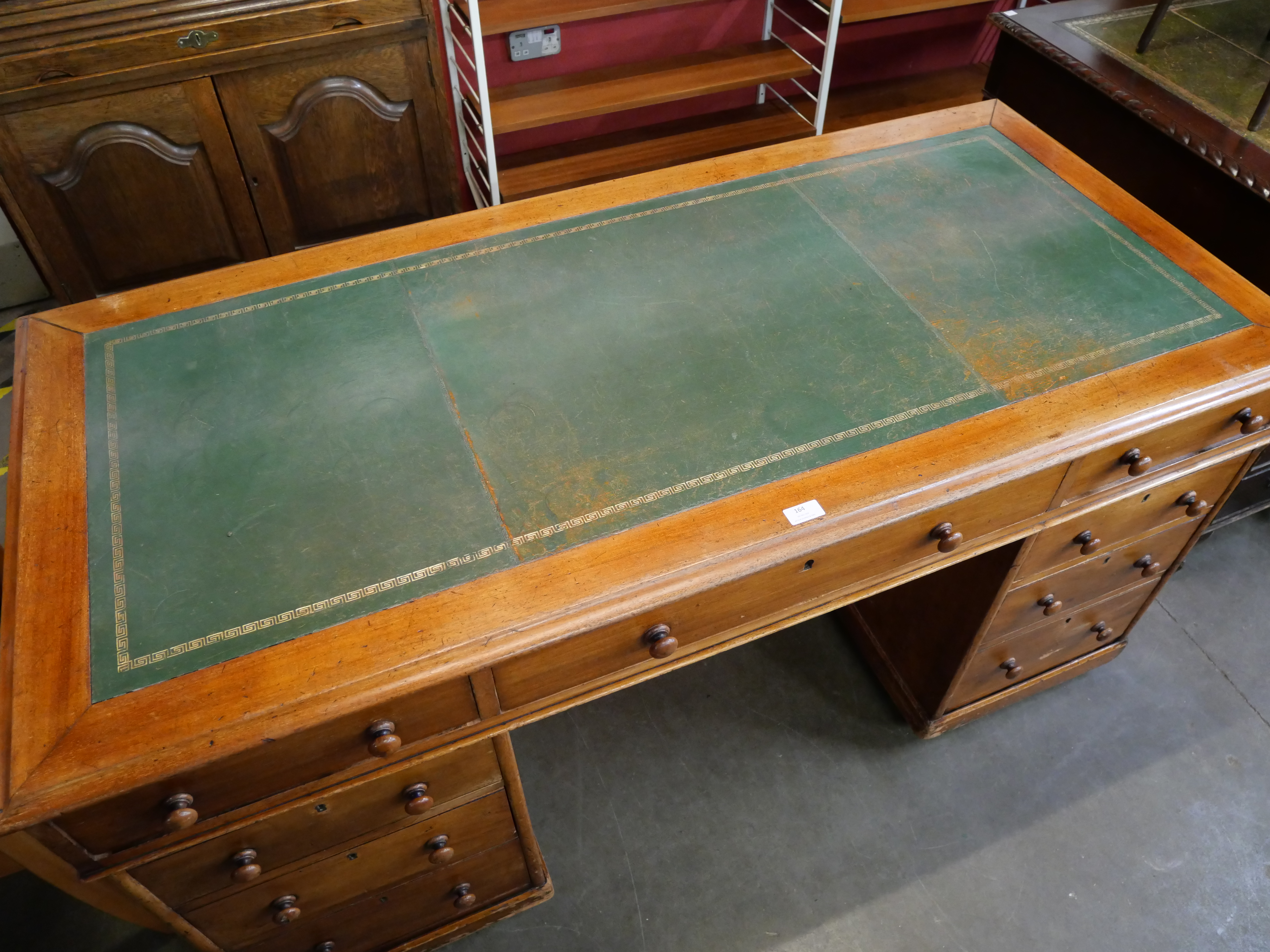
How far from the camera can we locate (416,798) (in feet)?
4.60

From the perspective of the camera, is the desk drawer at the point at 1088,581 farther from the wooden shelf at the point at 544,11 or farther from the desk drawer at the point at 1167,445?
the wooden shelf at the point at 544,11

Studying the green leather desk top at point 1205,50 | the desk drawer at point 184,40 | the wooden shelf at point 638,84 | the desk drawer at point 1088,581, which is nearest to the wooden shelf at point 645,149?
the wooden shelf at point 638,84

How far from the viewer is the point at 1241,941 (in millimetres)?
1871

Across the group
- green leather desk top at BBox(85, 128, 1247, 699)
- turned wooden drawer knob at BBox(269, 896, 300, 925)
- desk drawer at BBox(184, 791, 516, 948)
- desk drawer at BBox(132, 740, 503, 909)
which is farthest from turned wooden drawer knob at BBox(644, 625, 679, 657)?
turned wooden drawer knob at BBox(269, 896, 300, 925)

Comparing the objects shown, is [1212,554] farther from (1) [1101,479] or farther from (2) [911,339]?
(2) [911,339]

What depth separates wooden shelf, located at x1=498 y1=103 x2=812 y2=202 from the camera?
125 inches

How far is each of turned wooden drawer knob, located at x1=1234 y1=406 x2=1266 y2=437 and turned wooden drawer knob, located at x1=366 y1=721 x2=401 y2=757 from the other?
5.05 feet

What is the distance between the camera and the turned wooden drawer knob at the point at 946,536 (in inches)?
56.6

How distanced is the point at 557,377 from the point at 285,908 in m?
1.00

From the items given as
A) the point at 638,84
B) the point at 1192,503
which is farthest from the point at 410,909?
the point at 638,84

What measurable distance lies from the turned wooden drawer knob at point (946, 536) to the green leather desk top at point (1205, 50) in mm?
1343

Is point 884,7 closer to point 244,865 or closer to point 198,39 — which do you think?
point 198,39

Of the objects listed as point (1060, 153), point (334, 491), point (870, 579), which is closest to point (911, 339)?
point (870, 579)

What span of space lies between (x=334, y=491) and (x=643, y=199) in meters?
0.94
